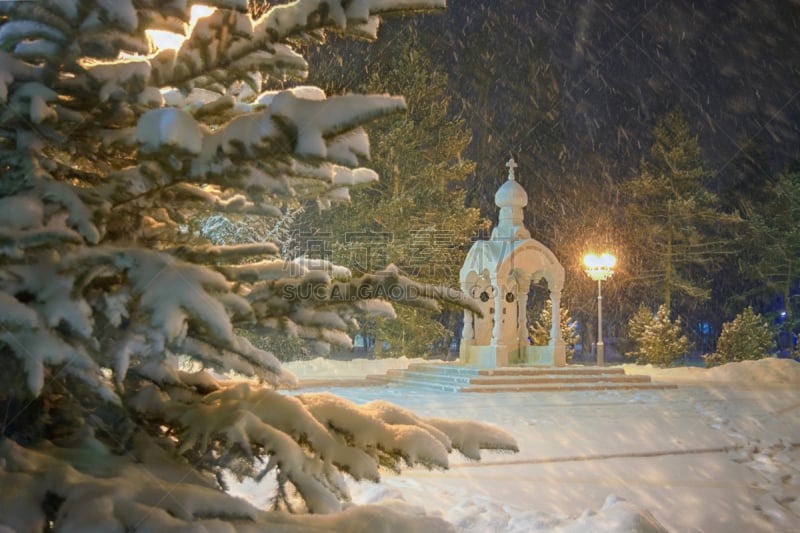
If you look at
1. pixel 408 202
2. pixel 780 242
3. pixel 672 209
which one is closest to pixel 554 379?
pixel 408 202

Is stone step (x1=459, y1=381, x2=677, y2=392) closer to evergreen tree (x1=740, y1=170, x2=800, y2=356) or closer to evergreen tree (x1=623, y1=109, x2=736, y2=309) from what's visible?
evergreen tree (x1=623, y1=109, x2=736, y2=309)

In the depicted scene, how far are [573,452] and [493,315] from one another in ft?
42.0

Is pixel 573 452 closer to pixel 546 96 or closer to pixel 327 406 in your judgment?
pixel 327 406

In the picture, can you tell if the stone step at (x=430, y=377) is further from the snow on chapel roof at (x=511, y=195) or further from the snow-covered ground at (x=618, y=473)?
the snow on chapel roof at (x=511, y=195)

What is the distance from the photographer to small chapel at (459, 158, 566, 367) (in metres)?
20.8

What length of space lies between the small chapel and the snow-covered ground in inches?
229

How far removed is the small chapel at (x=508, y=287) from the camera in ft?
68.3

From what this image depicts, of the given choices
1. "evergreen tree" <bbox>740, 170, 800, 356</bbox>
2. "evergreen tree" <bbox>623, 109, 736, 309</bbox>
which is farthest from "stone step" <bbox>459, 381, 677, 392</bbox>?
"evergreen tree" <bbox>740, 170, 800, 356</bbox>

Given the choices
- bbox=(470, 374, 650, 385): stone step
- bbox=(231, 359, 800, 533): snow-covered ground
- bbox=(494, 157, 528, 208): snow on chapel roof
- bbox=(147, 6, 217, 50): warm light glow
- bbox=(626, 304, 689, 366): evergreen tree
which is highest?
bbox=(494, 157, 528, 208): snow on chapel roof

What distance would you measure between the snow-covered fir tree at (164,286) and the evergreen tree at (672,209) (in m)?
39.1

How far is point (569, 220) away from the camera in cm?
4191

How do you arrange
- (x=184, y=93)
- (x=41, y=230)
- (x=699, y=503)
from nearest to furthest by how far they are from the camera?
(x=41, y=230)
(x=184, y=93)
(x=699, y=503)

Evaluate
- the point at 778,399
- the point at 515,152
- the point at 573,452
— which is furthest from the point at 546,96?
the point at 573,452

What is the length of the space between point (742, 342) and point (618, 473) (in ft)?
87.9
